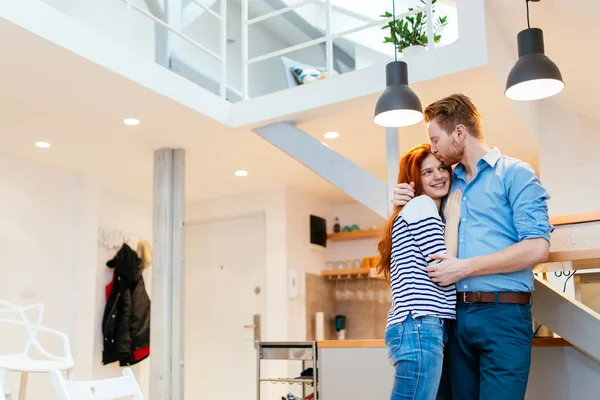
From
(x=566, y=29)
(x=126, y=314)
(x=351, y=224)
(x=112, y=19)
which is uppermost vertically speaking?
(x=112, y=19)

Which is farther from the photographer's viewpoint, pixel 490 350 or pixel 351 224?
pixel 351 224

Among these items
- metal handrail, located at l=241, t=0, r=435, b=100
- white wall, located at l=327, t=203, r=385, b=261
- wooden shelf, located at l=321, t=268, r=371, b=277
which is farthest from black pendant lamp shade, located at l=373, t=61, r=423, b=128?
white wall, located at l=327, t=203, r=385, b=261

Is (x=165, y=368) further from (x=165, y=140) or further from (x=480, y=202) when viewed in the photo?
(x=480, y=202)

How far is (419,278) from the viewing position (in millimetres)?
1832

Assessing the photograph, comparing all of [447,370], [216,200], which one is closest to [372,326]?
[216,200]

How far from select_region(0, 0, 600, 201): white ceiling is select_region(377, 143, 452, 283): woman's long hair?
1947 mm

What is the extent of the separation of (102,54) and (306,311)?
144 inches

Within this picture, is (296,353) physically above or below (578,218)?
below

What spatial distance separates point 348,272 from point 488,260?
497 cm

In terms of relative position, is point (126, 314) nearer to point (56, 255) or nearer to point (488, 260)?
point (56, 255)

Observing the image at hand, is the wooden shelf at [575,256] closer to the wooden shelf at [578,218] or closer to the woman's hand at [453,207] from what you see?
the wooden shelf at [578,218]

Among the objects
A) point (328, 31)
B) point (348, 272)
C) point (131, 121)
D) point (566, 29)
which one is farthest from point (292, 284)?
point (566, 29)

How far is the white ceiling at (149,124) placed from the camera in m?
3.86

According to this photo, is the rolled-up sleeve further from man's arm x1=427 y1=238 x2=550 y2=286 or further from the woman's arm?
the woman's arm
